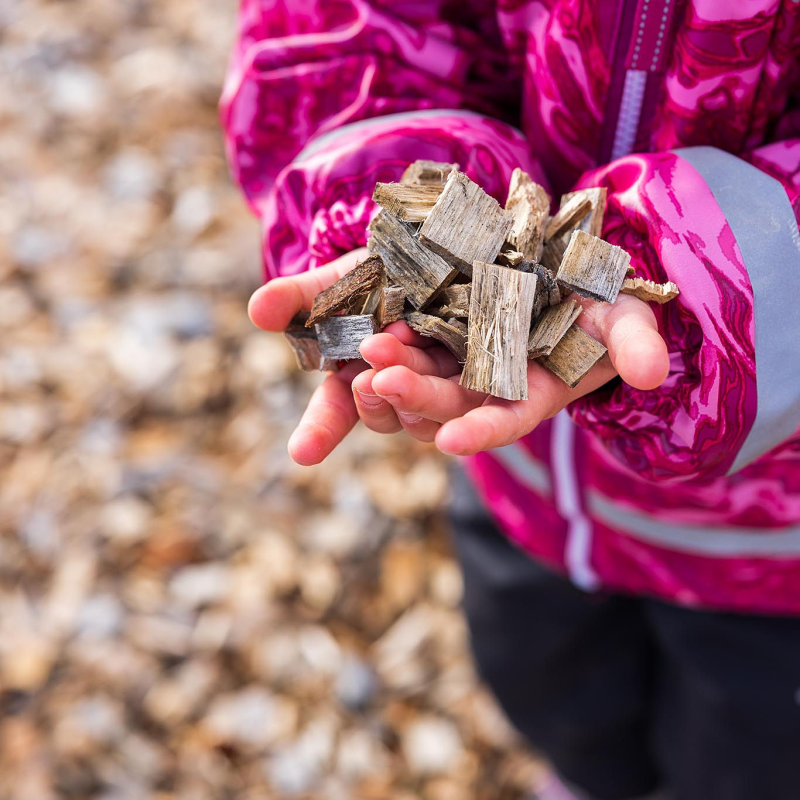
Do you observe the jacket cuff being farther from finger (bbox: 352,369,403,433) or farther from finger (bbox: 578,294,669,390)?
finger (bbox: 352,369,403,433)

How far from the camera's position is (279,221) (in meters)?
1.08

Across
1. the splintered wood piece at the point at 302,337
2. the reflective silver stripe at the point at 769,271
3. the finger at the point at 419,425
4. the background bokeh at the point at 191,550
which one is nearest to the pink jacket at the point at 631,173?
the reflective silver stripe at the point at 769,271

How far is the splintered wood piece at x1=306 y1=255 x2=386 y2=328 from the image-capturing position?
35.0 inches

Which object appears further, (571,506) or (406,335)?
(571,506)

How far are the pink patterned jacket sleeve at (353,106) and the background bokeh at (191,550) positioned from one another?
Result: 1.11 metres

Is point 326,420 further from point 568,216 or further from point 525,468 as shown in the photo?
point 525,468

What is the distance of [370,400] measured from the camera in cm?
80

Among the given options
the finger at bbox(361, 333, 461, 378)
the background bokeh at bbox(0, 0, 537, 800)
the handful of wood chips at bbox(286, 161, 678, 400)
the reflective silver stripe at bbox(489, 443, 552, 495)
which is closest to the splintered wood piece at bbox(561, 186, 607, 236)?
the handful of wood chips at bbox(286, 161, 678, 400)

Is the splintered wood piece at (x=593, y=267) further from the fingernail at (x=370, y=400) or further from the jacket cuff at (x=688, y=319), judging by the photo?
the fingernail at (x=370, y=400)

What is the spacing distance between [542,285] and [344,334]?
239mm

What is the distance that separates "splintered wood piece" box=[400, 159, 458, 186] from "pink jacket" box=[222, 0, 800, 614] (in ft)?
0.18

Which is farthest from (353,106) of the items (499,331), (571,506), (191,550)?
(191,550)

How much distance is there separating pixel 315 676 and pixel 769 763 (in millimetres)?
1002

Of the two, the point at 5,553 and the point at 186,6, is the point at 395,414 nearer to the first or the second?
the point at 5,553
